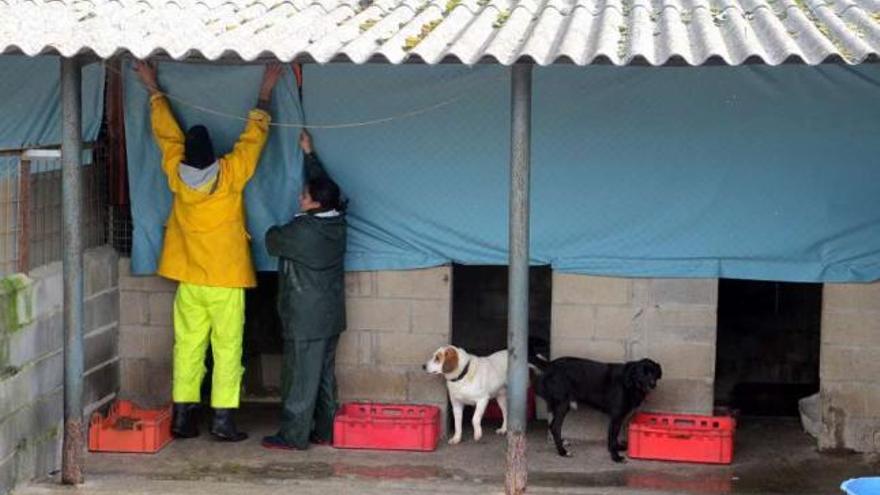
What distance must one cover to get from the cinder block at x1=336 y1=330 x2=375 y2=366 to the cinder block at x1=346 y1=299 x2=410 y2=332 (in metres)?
0.05

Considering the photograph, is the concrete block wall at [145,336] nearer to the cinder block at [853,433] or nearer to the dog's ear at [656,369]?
the dog's ear at [656,369]

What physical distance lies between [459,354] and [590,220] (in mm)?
1247

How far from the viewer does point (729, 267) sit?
10.2 metres

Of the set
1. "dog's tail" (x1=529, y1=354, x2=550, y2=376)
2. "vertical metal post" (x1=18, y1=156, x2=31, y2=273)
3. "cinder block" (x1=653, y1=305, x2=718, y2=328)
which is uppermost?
"vertical metal post" (x1=18, y1=156, x2=31, y2=273)

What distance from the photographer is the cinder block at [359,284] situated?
10570 millimetres

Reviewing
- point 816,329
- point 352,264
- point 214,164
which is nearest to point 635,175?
point 352,264

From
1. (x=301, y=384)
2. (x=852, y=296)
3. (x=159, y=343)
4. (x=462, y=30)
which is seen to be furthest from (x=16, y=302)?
(x=852, y=296)

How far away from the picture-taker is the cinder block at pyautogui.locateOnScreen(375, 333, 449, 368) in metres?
10.6

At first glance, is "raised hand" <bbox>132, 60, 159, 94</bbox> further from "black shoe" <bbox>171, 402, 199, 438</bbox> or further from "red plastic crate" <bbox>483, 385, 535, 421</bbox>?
"red plastic crate" <bbox>483, 385, 535, 421</bbox>

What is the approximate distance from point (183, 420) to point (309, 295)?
1269 millimetres

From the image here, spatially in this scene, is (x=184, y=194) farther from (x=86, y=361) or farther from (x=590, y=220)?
(x=590, y=220)

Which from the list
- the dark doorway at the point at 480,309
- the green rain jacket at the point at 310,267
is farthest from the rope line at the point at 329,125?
the dark doorway at the point at 480,309

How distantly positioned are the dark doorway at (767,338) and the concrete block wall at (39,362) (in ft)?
17.4

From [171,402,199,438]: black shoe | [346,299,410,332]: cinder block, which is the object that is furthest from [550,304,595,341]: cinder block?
[171,402,199,438]: black shoe
